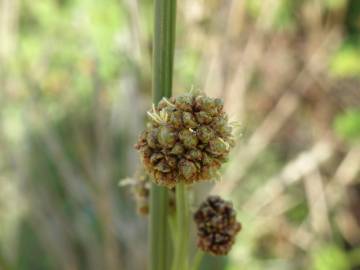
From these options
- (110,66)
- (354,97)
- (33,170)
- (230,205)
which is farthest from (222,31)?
(230,205)

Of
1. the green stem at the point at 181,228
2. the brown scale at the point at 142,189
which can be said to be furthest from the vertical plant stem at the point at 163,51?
the brown scale at the point at 142,189

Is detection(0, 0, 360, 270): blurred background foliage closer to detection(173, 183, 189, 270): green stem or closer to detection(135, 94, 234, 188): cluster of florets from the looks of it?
detection(173, 183, 189, 270): green stem

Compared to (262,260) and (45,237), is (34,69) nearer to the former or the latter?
(45,237)

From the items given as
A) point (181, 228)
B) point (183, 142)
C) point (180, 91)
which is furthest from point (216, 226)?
point (180, 91)

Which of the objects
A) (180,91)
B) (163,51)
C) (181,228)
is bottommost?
(181,228)

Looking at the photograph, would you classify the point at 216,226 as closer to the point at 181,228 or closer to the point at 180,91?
the point at 181,228

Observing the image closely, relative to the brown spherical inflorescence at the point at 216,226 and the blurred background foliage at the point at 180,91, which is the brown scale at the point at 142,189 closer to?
the brown spherical inflorescence at the point at 216,226
